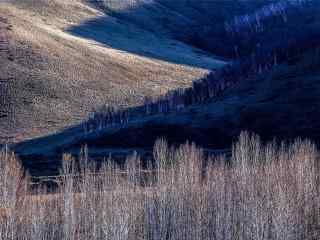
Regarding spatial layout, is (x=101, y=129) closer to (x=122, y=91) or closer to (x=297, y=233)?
(x=122, y=91)

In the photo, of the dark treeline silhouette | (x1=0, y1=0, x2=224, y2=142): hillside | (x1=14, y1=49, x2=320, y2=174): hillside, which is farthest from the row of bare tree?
(x1=0, y1=0, x2=224, y2=142): hillside

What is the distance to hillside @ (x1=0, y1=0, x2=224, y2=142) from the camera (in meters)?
127

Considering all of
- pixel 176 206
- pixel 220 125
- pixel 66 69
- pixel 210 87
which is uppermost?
pixel 66 69

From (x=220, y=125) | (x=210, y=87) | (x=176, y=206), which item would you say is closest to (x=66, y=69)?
(x=210, y=87)

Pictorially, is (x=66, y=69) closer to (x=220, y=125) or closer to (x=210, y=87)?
(x=210, y=87)

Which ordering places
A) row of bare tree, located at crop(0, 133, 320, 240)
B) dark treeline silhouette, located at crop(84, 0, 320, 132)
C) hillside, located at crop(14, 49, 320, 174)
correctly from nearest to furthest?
row of bare tree, located at crop(0, 133, 320, 240) → hillside, located at crop(14, 49, 320, 174) → dark treeline silhouette, located at crop(84, 0, 320, 132)

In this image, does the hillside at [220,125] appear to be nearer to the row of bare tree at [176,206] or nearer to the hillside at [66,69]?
the hillside at [66,69]

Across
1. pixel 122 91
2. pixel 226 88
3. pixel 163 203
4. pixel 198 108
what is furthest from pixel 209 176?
pixel 122 91

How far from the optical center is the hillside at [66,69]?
12712 cm

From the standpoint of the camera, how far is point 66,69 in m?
148

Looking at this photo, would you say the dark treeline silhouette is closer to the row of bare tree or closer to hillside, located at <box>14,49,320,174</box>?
hillside, located at <box>14,49,320,174</box>

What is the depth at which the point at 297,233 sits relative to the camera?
39188 mm

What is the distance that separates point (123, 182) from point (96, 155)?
46.2m

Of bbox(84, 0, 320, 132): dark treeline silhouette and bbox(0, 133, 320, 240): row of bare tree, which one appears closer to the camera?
bbox(0, 133, 320, 240): row of bare tree
